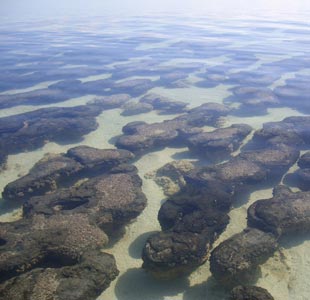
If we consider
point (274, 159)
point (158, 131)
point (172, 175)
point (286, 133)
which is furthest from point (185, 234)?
point (286, 133)

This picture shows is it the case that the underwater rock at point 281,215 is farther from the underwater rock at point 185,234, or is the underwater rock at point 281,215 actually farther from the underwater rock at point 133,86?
the underwater rock at point 133,86

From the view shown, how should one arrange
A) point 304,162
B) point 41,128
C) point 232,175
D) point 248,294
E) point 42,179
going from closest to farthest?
point 248,294, point 232,175, point 42,179, point 304,162, point 41,128

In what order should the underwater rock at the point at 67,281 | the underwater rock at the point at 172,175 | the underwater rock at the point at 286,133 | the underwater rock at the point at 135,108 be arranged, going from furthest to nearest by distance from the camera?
1. the underwater rock at the point at 135,108
2. the underwater rock at the point at 286,133
3. the underwater rock at the point at 172,175
4. the underwater rock at the point at 67,281

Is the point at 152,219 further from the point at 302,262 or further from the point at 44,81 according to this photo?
the point at 44,81

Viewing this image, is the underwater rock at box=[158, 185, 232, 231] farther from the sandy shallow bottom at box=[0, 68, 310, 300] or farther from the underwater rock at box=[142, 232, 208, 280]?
the sandy shallow bottom at box=[0, 68, 310, 300]

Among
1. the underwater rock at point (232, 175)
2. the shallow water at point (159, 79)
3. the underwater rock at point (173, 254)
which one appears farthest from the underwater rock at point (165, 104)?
the underwater rock at point (173, 254)

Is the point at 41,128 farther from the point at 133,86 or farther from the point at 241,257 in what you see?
the point at 241,257
